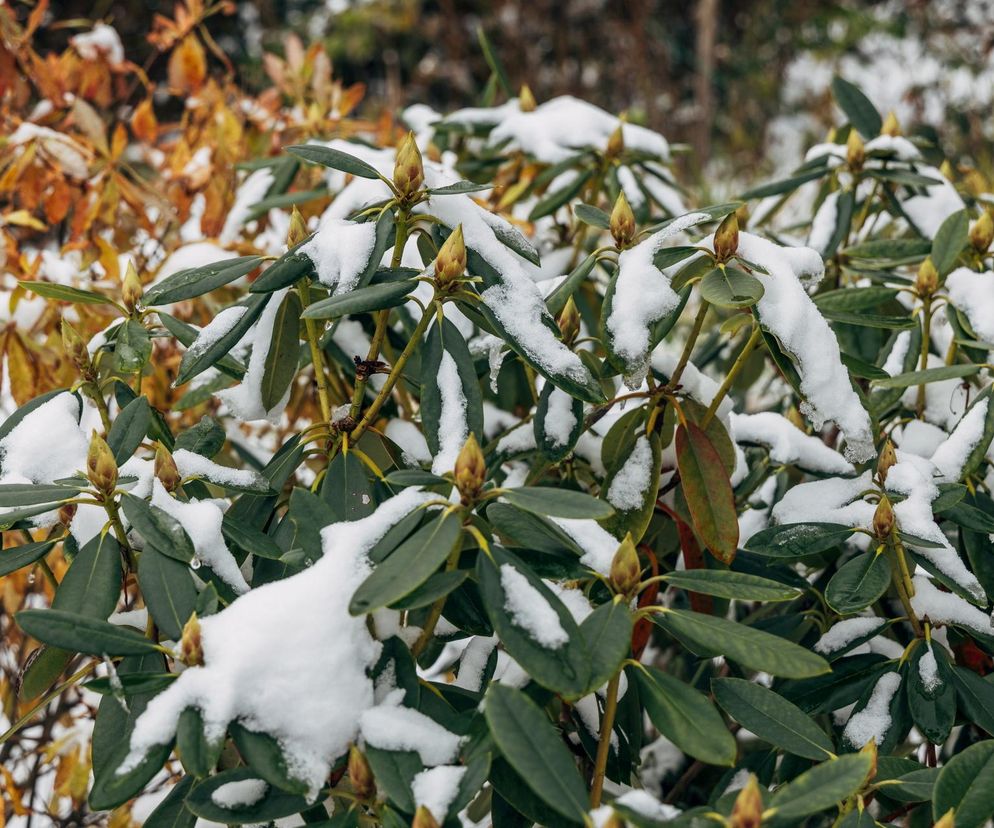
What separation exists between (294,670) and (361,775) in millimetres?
94

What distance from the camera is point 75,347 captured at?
1077 millimetres

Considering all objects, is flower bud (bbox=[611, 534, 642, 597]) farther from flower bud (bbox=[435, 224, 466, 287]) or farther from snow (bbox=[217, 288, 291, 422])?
snow (bbox=[217, 288, 291, 422])

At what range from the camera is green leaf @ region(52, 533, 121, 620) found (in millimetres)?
878

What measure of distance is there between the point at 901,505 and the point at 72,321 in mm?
1266

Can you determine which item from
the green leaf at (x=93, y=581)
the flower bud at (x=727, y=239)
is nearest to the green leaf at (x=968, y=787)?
the flower bud at (x=727, y=239)

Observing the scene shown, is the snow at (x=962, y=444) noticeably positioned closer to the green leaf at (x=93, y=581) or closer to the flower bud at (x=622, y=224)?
the flower bud at (x=622, y=224)

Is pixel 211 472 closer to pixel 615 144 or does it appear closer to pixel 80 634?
pixel 80 634

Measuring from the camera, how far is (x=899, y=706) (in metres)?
1.07

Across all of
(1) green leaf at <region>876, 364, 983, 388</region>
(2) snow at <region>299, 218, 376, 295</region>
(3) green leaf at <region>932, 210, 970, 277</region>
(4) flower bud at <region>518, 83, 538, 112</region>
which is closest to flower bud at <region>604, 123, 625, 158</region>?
(4) flower bud at <region>518, 83, 538, 112</region>

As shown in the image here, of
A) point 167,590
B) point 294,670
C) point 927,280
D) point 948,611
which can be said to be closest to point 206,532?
point 167,590

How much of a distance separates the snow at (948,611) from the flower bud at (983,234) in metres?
0.49

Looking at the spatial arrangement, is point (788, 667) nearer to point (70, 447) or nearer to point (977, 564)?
point (977, 564)

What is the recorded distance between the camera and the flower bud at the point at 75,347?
1.07 metres

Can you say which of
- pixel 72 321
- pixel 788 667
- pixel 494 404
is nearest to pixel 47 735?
pixel 72 321
